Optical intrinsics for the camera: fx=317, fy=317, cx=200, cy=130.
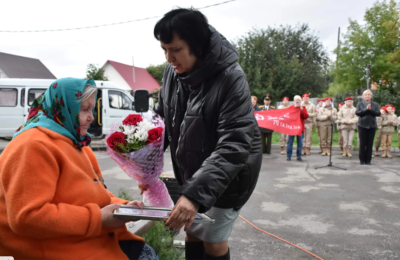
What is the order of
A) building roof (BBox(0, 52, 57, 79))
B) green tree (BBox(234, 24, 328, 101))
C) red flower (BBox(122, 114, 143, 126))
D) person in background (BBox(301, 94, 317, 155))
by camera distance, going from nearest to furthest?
red flower (BBox(122, 114, 143, 126)) → person in background (BBox(301, 94, 317, 155)) → green tree (BBox(234, 24, 328, 101)) → building roof (BBox(0, 52, 57, 79))

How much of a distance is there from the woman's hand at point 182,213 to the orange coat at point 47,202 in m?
0.41

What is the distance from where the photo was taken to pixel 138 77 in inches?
1917

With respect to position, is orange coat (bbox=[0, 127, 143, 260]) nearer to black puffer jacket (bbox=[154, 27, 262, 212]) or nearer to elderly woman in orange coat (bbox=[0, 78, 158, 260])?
elderly woman in orange coat (bbox=[0, 78, 158, 260])

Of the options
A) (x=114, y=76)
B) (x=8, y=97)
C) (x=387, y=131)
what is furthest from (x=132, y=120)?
(x=114, y=76)

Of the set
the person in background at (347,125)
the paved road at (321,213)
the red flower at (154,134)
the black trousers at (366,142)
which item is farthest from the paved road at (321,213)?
the person in background at (347,125)

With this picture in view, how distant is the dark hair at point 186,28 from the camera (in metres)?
1.84

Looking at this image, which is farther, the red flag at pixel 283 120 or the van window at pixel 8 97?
the van window at pixel 8 97

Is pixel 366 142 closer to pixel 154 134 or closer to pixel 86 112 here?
pixel 154 134

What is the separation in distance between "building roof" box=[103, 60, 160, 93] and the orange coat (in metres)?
44.0

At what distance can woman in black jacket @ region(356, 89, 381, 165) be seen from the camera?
30.8ft

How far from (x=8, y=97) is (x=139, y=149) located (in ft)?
41.1

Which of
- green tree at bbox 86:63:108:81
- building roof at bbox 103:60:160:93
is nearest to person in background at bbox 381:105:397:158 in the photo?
green tree at bbox 86:63:108:81

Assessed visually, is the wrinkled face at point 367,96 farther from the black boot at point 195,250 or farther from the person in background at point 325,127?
the black boot at point 195,250

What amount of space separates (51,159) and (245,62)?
26.2 metres
